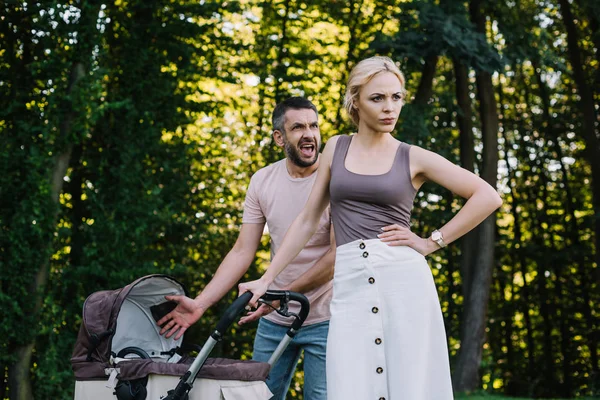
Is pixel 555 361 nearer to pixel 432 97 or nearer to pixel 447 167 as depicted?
pixel 432 97

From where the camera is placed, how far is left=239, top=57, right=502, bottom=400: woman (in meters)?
2.90

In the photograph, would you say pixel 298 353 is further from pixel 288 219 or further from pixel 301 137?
pixel 301 137

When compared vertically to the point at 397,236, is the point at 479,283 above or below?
below

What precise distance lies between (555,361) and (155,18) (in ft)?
37.6

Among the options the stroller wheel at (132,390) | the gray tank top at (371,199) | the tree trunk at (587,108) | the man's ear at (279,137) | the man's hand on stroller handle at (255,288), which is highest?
the tree trunk at (587,108)

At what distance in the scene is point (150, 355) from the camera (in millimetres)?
3951

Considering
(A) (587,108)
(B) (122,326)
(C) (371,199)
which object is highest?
(A) (587,108)

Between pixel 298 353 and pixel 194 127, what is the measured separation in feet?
21.9

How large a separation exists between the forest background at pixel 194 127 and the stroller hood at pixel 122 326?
343 centimetres

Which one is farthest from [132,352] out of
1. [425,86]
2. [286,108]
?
[425,86]

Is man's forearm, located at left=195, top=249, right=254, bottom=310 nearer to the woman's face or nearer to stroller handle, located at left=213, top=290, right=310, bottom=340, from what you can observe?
stroller handle, located at left=213, top=290, right=310, bottom=340

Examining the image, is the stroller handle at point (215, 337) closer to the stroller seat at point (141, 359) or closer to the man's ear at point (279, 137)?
the stroller seat at point (141, 359)

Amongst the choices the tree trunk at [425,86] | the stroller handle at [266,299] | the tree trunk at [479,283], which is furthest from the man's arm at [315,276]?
the tree trunk at [479,283]

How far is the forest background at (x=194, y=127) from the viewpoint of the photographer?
7.31 meters
